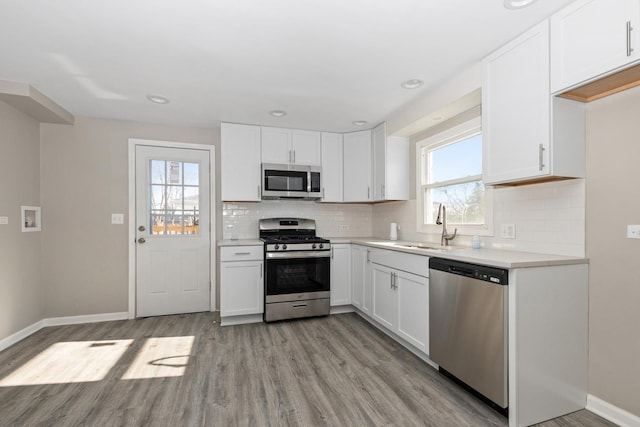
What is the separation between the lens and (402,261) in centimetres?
277

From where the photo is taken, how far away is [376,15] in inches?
70.7

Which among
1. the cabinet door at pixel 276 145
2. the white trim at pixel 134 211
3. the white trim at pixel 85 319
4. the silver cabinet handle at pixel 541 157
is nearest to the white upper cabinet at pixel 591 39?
the silver cabinet handle at pixel 541 157

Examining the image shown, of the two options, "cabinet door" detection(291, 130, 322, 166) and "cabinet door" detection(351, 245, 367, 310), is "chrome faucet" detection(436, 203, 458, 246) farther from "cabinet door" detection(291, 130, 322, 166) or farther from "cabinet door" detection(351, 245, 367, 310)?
"cabinet door" detection(291, 130, 322, 166)

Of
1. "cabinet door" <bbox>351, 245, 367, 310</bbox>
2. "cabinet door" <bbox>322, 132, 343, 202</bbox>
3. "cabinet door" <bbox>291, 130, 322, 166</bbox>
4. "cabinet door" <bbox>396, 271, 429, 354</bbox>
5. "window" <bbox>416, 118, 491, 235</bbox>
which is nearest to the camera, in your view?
"cabinet door" <bbox>396, 271, 429, 354</bbox>

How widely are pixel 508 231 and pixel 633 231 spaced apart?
0.76m

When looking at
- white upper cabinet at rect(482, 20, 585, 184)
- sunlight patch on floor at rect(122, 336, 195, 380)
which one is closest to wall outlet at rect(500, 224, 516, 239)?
white upper cabinet at rect(482, 20, 585, 184)

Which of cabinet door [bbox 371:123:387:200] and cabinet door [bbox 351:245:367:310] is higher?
cabinet door [bbox 371:123:387:200]

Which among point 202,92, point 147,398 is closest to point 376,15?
point 202,92

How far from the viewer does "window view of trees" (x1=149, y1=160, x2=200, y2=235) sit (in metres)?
3.82

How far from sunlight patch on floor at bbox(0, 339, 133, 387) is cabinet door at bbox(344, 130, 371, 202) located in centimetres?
300

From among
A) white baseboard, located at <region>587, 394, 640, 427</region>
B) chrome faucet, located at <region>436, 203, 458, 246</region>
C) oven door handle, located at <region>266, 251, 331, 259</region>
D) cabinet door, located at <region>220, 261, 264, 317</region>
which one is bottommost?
white baseboard, located at <region>587, 394, 640, 427</region>

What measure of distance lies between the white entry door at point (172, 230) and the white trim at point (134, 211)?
1.5 inches

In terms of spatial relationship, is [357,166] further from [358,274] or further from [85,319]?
[85,319]

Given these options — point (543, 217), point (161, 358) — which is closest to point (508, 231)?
point (543, 217)
